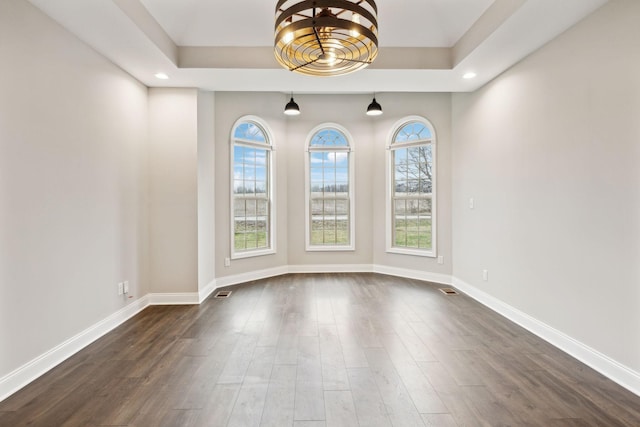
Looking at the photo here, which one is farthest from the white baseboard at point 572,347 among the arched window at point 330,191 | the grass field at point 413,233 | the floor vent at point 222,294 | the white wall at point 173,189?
the white wall at point 173,189

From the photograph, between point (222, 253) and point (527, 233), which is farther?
point (222, 253)

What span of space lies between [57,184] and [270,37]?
7.88ft

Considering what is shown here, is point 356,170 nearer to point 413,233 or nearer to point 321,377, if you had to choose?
point 413,233

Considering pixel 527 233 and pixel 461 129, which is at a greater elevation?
pixel 461 129

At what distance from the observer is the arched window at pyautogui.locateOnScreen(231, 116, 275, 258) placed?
15.9ft

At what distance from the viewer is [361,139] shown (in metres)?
5.46

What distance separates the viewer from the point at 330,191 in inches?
218

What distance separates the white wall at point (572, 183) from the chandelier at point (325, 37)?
5.97 ft

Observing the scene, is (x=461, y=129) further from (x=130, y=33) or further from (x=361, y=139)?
(x=130, y=33)

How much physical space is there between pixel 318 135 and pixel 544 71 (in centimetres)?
332

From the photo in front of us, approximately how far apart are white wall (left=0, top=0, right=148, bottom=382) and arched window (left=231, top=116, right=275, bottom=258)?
59.9 inches

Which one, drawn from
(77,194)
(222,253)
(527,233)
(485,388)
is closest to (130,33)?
(77,194)

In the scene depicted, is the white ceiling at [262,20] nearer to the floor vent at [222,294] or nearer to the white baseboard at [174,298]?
the white baseboard at [174,298]

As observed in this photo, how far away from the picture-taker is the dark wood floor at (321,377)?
1.88m
